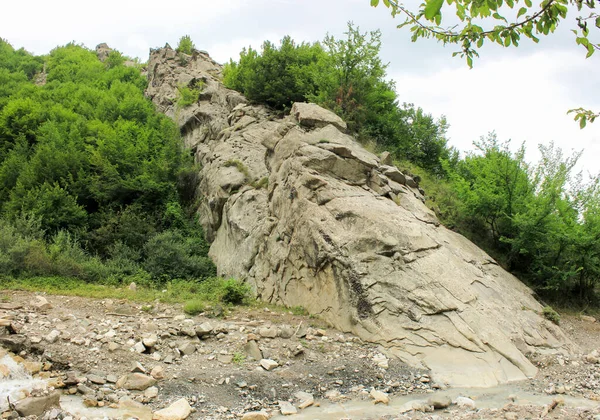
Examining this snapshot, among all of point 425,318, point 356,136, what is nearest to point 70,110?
point 356,136

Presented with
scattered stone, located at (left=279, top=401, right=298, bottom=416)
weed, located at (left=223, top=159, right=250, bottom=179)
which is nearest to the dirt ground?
scattered stone, located at (left=279, top=401, right=298, bottom=416)

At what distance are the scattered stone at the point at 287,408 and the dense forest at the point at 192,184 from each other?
912 centimetres

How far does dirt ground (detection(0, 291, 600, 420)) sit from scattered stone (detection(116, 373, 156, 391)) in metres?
0.09

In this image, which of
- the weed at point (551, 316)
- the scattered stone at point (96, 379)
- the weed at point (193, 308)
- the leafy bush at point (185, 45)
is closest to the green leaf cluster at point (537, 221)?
the weed at point (551, 316)

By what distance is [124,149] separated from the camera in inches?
801

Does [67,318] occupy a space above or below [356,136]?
below

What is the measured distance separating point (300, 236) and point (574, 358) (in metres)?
7.22

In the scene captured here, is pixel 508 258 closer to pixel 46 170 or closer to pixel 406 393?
pixel 406 393

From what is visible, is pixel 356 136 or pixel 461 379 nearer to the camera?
pixel 461 379

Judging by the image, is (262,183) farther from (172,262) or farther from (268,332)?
(268,332)

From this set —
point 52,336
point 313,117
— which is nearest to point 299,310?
point 52,336

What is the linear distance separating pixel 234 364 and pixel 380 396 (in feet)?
9.23

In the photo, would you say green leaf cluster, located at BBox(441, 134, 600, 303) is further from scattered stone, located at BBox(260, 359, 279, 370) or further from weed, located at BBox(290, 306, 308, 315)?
scattered stone, located at BBox(260, 359, 279, 370)

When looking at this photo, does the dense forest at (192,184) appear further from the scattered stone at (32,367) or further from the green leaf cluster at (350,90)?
the scattered stone at (32,367)
